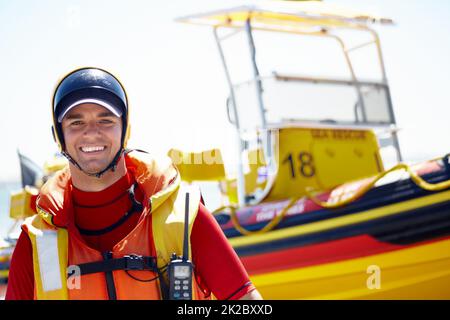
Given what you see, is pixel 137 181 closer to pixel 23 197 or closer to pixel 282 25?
pixel 282 25

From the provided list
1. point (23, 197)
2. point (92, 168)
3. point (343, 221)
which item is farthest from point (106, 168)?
point (23, 197)

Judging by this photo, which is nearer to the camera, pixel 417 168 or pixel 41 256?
pixel 41 256

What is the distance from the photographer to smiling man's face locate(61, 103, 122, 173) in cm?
157

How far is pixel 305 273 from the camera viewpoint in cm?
454

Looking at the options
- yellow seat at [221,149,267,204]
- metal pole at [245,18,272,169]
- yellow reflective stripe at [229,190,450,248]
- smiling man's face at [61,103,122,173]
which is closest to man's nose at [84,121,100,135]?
smiling man's face at [61,103,122,173]

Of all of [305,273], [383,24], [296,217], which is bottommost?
[305,273]

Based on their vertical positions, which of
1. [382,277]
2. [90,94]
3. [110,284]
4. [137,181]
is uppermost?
[90,94]

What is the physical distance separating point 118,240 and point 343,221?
294 centimetres

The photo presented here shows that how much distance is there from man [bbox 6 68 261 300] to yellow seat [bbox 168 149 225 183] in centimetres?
377

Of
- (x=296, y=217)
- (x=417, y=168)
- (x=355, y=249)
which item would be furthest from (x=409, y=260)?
(x=296, y=217)

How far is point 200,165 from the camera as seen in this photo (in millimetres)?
5605
